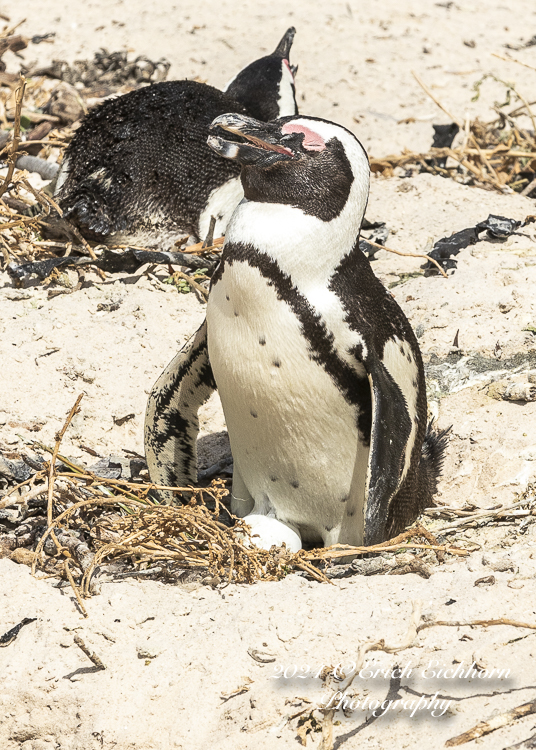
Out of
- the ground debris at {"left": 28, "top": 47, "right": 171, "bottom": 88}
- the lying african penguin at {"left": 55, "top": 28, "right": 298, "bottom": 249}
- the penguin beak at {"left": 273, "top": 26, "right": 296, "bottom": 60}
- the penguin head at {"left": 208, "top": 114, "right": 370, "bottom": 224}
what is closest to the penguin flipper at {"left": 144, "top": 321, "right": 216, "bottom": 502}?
the penguin head at {"left": 208, "top": 114, "right": 370, "bottom": 224}

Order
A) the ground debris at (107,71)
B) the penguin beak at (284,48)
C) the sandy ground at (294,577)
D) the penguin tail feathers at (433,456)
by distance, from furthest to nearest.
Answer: the ground debris at (107,71)
the penguin beak at (284,48)
the penguin tail feathers at (433,456)
the sandy ground at (294,577)

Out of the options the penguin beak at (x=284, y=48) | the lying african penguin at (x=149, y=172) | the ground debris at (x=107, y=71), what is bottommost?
the ground debris at (x=107, y=71)

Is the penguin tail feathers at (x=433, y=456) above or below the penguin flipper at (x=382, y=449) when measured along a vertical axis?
below

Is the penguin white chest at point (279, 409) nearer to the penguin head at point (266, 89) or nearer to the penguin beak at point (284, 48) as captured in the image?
the penguin head at point (266, 89)

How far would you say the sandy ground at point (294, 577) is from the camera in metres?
1.91

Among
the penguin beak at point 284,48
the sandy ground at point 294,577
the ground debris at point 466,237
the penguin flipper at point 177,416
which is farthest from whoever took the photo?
the penguin beak at point 284,48

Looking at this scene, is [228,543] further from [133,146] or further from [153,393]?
[133,146]

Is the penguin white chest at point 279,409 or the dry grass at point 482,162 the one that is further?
the dry grass at point 482,162

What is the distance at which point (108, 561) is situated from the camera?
249 centimetres

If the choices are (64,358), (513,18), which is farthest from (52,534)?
(513,18)

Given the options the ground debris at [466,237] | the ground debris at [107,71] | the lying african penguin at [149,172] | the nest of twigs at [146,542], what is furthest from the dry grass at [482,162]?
the nest of twigs at [146,542]

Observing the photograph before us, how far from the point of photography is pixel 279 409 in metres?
2.51

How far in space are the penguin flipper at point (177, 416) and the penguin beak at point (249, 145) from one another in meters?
0.68

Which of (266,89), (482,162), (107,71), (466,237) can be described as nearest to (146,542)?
(466,237)
